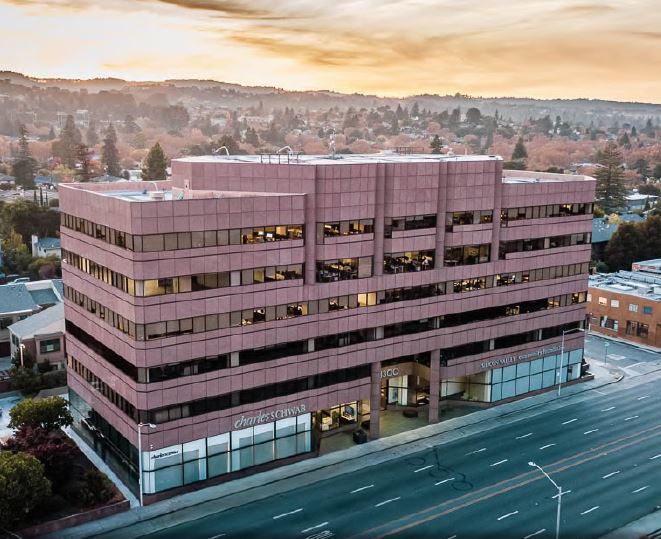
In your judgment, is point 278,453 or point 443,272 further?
point 443,272

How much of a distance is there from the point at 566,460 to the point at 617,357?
36.4m

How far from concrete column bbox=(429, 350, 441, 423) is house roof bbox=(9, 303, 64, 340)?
1759 inches

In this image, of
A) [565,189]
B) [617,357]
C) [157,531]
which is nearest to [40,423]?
[157,531]

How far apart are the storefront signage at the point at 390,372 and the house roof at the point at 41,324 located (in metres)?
40.3

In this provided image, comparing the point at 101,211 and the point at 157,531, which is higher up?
the point at 101,211

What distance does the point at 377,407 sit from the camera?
222 ft

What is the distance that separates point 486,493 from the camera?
57.9 metres

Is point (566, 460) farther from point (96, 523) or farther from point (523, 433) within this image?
point (96, 523)

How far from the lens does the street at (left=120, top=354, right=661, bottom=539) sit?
52469 mm

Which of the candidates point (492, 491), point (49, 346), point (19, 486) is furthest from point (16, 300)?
point (492, 491)

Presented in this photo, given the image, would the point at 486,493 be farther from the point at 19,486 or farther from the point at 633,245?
the point at 633,245

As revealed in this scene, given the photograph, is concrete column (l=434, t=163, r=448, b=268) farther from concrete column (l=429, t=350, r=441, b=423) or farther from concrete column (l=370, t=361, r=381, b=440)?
concrete column (l=370, t=361, r=381, b=440)

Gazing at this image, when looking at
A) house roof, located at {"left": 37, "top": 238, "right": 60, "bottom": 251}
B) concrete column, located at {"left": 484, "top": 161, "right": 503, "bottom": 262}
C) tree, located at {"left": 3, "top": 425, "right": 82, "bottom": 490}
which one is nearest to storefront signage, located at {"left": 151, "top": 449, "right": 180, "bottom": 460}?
tree, located at {"left": 3, "top": 425, "right": 82, "bottom": 490}

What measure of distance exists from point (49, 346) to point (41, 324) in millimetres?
3865
